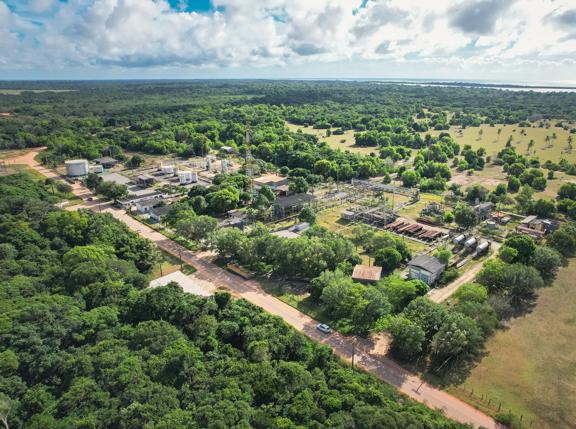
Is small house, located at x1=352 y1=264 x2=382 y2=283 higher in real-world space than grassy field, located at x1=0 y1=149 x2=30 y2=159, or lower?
higher

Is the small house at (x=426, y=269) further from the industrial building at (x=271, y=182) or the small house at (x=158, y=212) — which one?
the small house at (x=158, y=212)

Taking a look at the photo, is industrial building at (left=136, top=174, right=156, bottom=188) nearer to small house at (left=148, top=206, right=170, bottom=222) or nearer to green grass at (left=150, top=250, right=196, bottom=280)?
small house at (left=148, top=206, right=170, bottom=222)

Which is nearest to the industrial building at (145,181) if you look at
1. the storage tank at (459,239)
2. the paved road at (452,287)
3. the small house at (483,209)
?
the storage tank at (459,239)

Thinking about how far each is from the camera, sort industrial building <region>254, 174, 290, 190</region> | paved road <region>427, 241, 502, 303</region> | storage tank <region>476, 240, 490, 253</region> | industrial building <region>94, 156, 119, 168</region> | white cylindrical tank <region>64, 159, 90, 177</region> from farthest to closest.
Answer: industrial building <region>94, 156, 119, 168</region> < white cylindrical tank <region>64, 159, 90, 177</region> < industrial building <region>254, 174, 290, 190</region> < storage tank <region>476, 240, 490, 253</region> < paved road <region>427, 241, 502, 303</region>

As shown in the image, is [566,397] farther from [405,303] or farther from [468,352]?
[405,303]

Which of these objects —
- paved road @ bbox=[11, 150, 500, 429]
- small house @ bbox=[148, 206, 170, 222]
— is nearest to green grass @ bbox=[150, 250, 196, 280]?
paved road @ bbox=[11, 150, 500, 429]

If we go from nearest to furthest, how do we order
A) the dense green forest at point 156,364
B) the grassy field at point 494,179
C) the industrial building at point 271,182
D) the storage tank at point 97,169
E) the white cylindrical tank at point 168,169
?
1. the dense green forest at point 156,364
2. the grassy field at point 494,179
3. the industrial building at point 271,182
4. the white cylindrical tank at point 168,169
5. the storage tank at point 97,169
